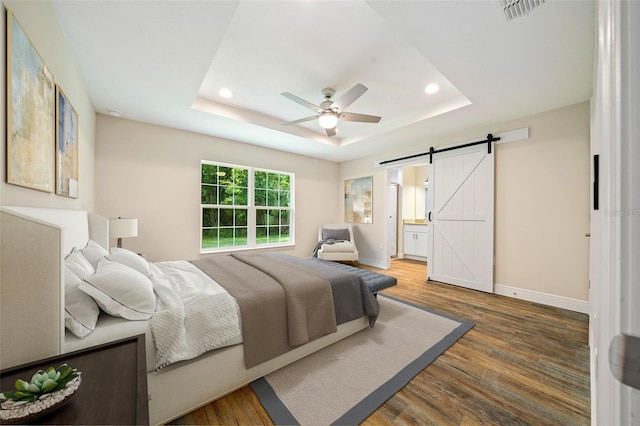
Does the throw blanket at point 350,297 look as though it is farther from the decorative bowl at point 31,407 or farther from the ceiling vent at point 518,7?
the ceiling vent at point 518,7

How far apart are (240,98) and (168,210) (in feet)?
6.70

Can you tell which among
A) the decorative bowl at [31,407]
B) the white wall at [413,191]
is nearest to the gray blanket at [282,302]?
the decorative bowl at [31,407]

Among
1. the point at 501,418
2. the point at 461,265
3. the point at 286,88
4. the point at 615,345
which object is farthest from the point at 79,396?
the point at 461,265

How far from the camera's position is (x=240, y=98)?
316 centimetres

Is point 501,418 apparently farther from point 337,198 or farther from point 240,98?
point 337,198

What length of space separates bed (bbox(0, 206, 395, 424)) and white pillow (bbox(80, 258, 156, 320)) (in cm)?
6

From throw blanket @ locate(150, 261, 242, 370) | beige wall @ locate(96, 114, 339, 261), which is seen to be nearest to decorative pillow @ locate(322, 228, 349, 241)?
beige wall @ locate(96, 114, 339, 261)

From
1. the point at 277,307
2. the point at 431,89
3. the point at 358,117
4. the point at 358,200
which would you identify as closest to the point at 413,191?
the point at 358,200

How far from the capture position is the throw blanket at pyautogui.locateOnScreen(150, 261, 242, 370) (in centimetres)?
135

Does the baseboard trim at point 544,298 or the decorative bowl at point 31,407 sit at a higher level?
the decorative bowl at point 31,407

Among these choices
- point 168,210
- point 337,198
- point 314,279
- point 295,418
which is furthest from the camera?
point 337,198

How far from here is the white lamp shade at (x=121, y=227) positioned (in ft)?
9.08

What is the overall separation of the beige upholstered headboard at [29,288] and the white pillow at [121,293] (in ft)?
0.93

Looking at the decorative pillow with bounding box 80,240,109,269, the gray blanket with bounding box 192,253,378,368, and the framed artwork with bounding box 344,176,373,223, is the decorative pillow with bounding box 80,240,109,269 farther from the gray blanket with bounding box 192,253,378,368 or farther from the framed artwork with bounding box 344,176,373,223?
the framed artwork with bounding box 344,176,373,223
